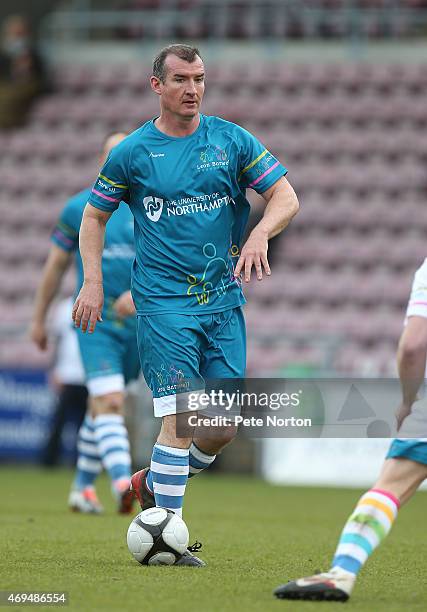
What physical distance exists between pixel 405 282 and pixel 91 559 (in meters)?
11.9

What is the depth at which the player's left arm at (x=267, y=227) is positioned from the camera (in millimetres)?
5652

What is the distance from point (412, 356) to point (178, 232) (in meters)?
1.89

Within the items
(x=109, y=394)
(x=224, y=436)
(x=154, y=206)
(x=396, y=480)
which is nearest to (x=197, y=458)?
(x=224, y=436)

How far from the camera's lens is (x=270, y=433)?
5.57 m

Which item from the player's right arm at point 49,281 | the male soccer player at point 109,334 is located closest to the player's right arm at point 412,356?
the male soccer player at point 109,334

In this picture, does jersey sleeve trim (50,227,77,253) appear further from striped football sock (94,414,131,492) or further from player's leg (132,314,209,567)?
player's leg (132,314,209,567)

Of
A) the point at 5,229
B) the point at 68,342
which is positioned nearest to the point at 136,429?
the point at 68,342

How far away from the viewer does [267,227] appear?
5.88m

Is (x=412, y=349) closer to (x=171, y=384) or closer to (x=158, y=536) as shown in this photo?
(x=171, y=384)

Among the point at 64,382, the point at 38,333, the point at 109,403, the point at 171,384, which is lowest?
the point at 64,382

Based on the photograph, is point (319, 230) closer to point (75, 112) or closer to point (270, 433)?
point (75, 112)

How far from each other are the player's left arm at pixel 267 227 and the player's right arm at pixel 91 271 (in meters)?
0.78

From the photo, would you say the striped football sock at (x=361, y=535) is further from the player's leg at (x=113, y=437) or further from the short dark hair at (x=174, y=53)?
the player's leg at (x=113, y=437)

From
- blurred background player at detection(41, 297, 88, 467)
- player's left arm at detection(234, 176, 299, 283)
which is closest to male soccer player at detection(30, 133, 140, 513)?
player's left arm at detection(234, 176, 299, 283)
